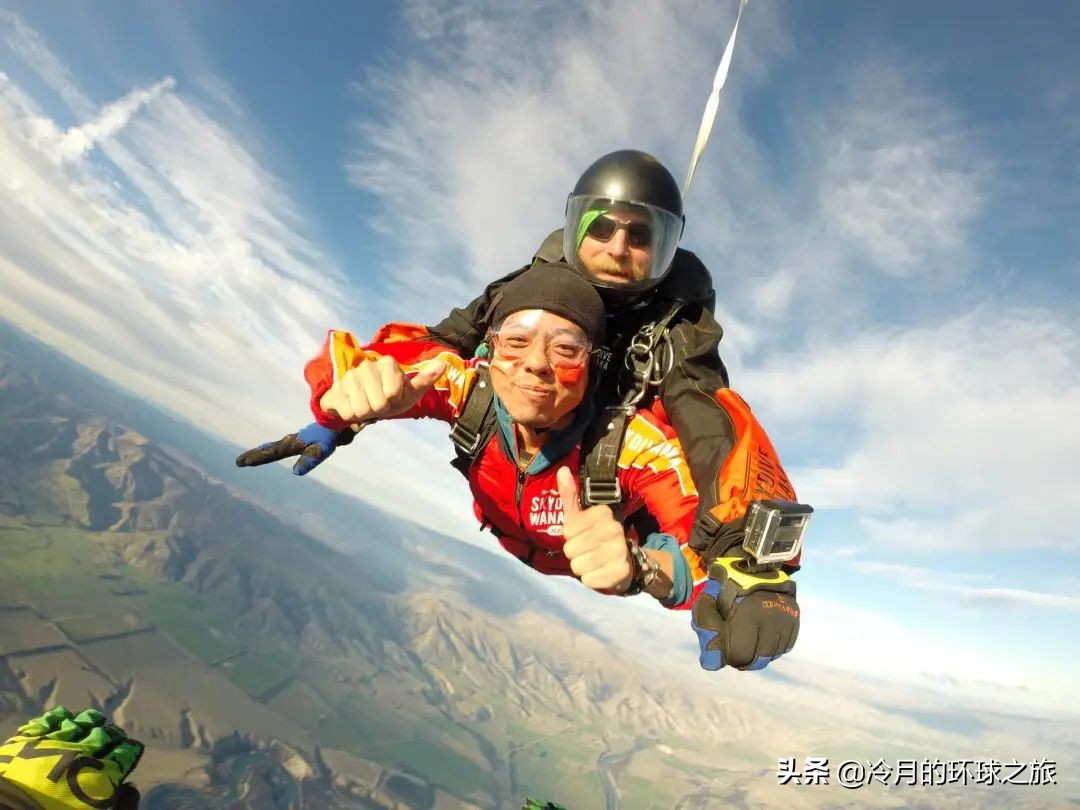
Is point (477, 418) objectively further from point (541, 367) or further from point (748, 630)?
point (748, 630)

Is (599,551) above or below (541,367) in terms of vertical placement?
below

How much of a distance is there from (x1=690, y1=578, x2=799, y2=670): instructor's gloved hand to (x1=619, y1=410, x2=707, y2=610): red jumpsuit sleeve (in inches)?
23.6

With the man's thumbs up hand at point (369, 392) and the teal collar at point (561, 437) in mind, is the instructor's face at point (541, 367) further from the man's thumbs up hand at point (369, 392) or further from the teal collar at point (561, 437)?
the man's thumbs up hand at point (369, 392)

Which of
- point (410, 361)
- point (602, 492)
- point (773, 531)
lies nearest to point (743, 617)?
point (773, 531)

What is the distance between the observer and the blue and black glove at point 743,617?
67.2 inches

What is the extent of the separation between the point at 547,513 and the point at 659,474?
86 centimetres

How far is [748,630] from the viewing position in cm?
172

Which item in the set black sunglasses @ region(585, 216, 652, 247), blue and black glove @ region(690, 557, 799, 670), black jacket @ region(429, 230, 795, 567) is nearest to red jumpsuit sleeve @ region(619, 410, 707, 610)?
black jacket @ region(429, 230, 795, 567)

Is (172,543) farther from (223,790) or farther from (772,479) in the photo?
(772,479)

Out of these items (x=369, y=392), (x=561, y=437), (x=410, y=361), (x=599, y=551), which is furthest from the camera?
(x=410, y=361)

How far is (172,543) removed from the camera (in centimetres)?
16888

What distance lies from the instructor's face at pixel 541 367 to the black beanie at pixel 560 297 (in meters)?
0.05

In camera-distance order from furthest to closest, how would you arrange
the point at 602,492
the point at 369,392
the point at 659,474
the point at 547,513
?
the point at 547,513 → the point at 602,492 → the point at 659,474 → the point at 369,392

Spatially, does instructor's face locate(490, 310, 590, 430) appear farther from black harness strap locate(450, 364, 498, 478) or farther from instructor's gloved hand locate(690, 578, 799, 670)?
instructor's gloved hand locate(690, 578, 799, 670)
